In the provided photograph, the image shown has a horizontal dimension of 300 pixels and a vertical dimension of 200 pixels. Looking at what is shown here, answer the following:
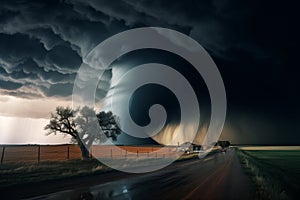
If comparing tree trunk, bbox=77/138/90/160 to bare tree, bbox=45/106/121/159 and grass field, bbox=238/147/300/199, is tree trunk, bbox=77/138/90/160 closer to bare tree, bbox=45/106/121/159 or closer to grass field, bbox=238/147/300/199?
bare tree, bbox=45/106/121/159

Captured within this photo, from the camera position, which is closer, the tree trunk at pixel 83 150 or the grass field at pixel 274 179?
the grass field at pixel 274 179

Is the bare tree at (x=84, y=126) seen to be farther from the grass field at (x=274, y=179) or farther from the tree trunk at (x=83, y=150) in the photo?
the grass field at (x=274, y=179)

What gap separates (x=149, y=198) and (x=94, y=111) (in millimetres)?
39515

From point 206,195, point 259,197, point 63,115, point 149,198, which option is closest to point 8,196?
point 149,198

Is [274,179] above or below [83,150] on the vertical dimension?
below

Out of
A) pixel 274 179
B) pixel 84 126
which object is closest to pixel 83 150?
pixel 84 126

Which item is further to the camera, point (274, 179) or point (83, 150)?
point (83, 150)

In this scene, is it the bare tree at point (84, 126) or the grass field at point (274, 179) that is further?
the bare tree at point (84, 126)

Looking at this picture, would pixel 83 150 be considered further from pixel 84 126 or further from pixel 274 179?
pixel 274 179

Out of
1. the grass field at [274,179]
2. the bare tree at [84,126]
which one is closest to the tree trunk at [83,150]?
the bare tree at [84,126]

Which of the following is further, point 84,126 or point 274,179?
point 84,126

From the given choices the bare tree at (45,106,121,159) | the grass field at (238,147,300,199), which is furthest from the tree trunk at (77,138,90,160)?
the grass field at (238,147,300,199)

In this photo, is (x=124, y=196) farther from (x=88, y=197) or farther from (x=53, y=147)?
(x=53, y=147)

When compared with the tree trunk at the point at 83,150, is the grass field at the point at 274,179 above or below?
below
